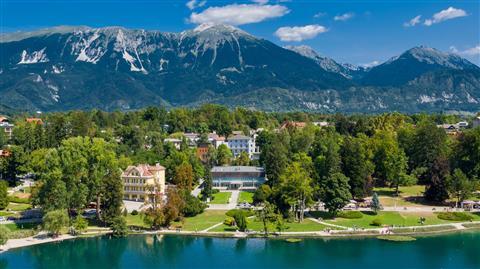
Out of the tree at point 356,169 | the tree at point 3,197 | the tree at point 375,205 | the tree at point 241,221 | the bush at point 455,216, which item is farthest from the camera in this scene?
the tree at point 356,169

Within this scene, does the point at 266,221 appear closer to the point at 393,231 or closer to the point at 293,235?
the point at 293,235

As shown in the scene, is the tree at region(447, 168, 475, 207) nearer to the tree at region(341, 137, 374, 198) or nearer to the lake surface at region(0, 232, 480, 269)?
the lake surface at region(0, 232, 480, 269)

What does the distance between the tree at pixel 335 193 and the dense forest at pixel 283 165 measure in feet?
0.37

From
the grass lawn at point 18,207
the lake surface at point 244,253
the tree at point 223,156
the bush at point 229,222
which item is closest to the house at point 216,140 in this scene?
the tree at point 223,156

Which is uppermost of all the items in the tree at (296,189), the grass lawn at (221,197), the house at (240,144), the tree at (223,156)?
the house at (240,144)

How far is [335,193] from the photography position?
57312 millimetres

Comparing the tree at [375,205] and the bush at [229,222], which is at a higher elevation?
the tree at [375,205]

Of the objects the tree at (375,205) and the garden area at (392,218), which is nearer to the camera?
the garden area at (392,218)

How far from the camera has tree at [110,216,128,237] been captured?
52344 millimetres

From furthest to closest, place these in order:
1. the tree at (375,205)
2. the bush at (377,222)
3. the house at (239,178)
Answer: the house at (239,178)
the tree at (375,205)
the bush at (377,222)

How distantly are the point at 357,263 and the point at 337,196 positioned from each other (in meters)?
12.9

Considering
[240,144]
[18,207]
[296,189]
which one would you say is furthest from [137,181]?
[240,144]

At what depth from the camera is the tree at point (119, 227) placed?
5234 cm

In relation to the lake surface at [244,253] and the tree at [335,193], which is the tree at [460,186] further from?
the tree at [335,193]
